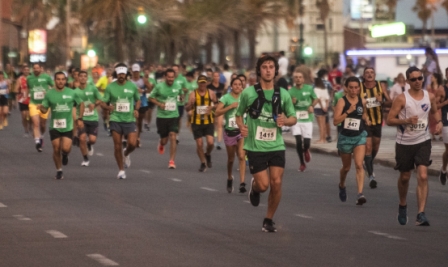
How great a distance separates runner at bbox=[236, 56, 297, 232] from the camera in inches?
472

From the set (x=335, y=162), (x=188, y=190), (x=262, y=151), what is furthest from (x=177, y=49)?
(x=262, y=151)

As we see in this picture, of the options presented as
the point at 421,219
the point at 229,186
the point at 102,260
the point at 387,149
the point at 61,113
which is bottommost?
the point at 387,149

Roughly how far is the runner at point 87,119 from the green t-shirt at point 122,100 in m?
2.25

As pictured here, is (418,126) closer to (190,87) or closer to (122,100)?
(122,100)

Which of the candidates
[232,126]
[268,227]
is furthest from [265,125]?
[232,126]

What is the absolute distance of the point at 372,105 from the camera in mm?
17484

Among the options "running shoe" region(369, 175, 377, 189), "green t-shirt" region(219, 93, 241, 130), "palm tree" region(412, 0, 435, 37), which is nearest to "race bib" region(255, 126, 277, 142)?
"green t-shirt" region(219, 93, 241, 130)

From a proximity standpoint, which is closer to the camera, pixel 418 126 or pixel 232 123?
pixel 418 126

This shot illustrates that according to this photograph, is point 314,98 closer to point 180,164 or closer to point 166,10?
point 180,164

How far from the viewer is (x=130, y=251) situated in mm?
10461

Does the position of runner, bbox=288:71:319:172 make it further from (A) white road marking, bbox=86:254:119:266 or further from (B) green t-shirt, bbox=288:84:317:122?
(A) white road marking, bbox=86:254:119:266

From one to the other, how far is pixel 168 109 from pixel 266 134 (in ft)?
32.1

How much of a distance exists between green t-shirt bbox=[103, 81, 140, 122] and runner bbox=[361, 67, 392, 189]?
3878mm

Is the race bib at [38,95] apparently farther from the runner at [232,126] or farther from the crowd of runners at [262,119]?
the runner at [232,126]
